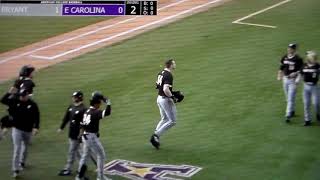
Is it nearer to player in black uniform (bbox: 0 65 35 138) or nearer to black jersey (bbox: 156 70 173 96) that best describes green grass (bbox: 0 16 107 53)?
player in black uniform (bbox: 0 65 35 138)

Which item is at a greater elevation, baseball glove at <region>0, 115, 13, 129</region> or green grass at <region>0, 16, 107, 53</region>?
green grass at <region>0, 16, 107, 53</region>

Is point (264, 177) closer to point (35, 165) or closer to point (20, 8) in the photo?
point (35, 165)

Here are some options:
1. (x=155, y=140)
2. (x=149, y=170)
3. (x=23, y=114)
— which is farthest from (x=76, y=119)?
(x=155, y=140)

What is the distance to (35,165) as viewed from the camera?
249 inches

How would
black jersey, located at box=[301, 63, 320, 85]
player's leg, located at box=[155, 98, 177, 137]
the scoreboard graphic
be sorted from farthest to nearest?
black jersey, located at box=[301, 63, 320, 85] < the scoreboard graphic < player's leg, located at box=[155, 98, 177, 137]

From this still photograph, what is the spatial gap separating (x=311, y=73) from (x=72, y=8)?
3054 mm

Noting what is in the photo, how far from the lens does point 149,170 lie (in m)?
6.04

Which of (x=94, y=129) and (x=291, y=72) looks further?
(x=291, y=72)

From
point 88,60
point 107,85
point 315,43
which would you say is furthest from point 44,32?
point 315,43

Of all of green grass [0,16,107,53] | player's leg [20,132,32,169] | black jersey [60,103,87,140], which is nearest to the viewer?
black jersey [60,103,87,140]

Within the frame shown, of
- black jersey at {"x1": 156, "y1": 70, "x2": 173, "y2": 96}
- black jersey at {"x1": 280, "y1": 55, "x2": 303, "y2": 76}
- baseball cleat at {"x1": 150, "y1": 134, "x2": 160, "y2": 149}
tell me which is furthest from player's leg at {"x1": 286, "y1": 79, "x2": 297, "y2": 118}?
baseball cleat at {"x1": 150, "y1": 134, "x2": 160, "y2": 149}

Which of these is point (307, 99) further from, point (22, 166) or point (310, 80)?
point (22, 166)

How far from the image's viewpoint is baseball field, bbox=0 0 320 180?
6.29m

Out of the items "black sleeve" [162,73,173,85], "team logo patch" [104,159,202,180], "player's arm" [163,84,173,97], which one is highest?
"black sleeve" [162,73,173,85]
